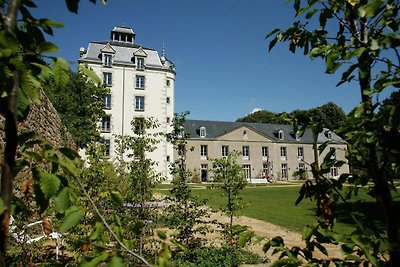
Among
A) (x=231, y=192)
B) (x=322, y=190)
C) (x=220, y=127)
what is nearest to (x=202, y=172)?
(x=220, y=127)

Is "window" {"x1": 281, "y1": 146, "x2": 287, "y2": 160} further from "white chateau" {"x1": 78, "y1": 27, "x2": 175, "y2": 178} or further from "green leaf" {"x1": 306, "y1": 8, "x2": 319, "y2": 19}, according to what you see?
"green leaf" {"x1": 306, "y1": 8, "x2": 319, "y2": 19}

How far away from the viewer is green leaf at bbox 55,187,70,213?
3.30 feet

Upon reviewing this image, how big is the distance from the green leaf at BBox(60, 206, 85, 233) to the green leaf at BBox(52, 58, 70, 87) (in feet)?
1.59

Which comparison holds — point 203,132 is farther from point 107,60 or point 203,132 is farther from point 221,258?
point 221,258

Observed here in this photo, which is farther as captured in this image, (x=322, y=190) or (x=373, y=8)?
(x=322, y=190)

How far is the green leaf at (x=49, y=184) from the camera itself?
0.95 m

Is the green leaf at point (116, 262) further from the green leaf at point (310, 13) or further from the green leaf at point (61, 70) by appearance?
the green leaf at point (310, 13)

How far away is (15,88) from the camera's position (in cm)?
89

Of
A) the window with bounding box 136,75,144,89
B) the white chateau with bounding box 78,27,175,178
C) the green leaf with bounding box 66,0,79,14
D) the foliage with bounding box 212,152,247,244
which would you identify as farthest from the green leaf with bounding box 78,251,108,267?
the window with bounding box 136,75,144,89

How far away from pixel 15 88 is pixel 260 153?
46572 mm

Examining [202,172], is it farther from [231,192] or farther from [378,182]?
[378,182]

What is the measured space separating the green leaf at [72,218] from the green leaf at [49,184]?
177mm

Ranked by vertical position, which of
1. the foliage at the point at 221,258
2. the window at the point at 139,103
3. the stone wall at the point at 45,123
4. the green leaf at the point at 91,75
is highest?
the window at the point at 139,103

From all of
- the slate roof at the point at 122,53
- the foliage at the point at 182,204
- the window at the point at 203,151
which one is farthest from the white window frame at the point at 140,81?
the foliage at the point at 182,204
